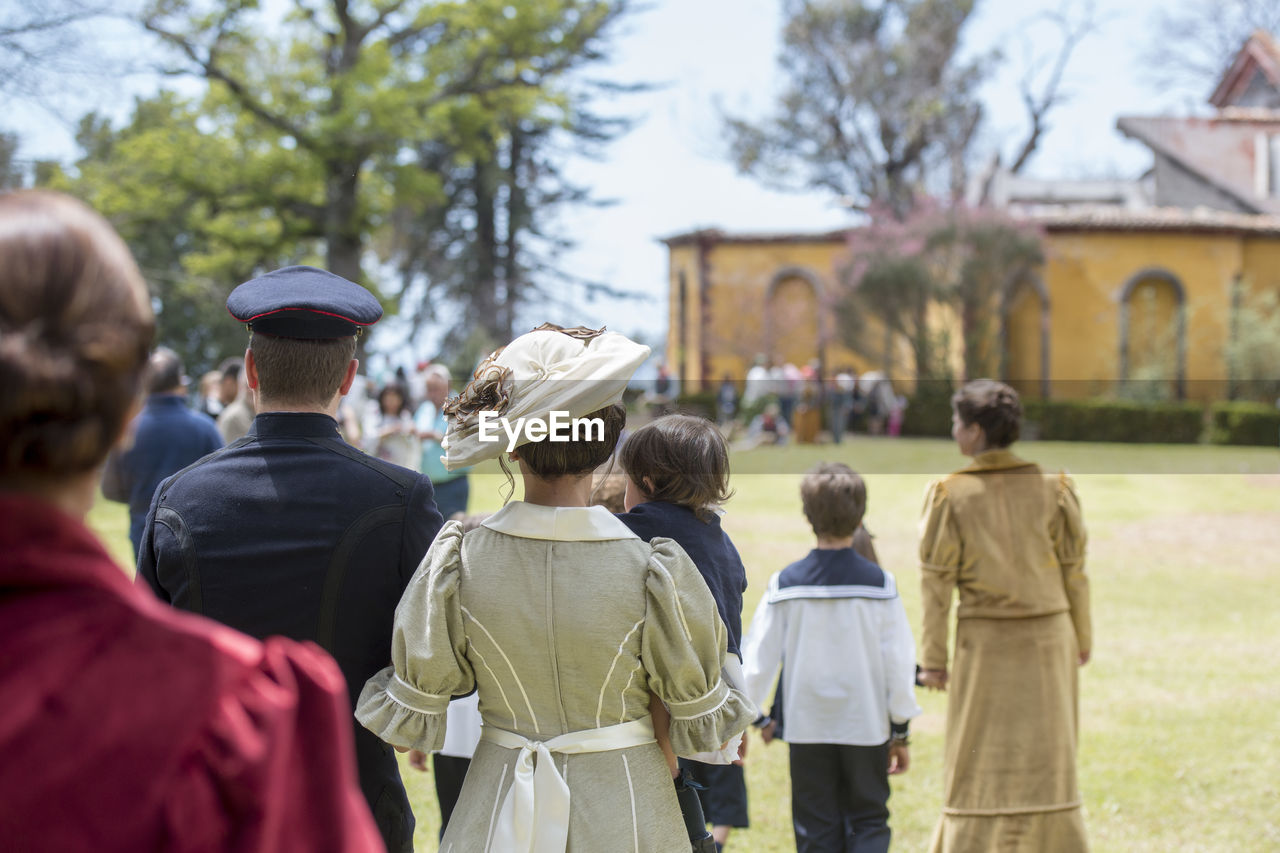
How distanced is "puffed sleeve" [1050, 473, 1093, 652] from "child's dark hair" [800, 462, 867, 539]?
0.80 metres

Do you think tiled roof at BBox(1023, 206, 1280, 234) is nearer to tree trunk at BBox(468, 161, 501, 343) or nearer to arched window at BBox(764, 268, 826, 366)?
arched window at BBox(764, 268, 826, 366)

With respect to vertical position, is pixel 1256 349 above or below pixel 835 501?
above

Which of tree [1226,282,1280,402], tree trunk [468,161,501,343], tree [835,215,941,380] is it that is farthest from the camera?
tree trunk [468,161,501,343]

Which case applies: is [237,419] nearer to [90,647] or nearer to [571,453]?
[571,453]

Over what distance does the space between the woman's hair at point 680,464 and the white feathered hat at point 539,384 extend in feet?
1.17

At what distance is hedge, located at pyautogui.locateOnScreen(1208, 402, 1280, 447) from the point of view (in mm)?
21562

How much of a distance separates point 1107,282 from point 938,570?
26684 mm

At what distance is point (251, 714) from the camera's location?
0.98m

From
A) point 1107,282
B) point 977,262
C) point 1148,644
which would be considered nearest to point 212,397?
point 1148,644

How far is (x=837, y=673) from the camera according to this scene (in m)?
3.64

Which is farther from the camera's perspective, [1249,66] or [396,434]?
[1249,66]

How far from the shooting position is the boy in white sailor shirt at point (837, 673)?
364cm

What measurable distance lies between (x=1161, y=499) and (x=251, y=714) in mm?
17000

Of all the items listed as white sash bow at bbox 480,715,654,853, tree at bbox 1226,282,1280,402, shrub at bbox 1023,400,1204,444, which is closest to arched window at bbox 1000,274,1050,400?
shrub at bbox 1023,400,1204,444
